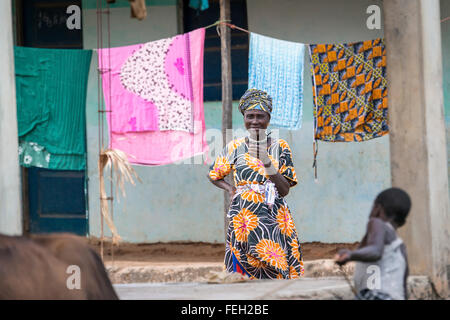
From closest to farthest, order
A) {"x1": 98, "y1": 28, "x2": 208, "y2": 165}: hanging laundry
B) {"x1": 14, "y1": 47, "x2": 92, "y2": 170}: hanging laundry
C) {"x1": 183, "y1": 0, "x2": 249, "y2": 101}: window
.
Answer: {"x1": 98, "y1": 28, "x2": 208, "y2": 165}: hanging laundry
{"x1": 14, "y1": 47, "x2": 92, "y2": 170}: hanging laundry
{"x1": 183, "y1": 0, "x2": 249, "y2": 101}: window

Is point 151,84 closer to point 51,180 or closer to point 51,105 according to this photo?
point 51,105

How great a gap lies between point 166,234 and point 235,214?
3356 mm

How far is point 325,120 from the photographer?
6570 mm

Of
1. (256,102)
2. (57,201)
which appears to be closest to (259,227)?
(256,102)

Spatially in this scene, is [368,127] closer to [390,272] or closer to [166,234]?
[166,234]

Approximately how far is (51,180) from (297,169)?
8.96 feet

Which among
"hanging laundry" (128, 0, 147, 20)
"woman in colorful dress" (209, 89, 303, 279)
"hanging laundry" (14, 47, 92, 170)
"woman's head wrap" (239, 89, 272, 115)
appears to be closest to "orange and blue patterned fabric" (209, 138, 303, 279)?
"woman in colorful dress" (209, 89, 303, 279)

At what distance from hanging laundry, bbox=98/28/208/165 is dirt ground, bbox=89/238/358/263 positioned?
136 centimetres

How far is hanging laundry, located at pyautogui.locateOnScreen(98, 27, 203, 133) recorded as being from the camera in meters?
6.50

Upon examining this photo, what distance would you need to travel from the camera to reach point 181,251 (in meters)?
7.69

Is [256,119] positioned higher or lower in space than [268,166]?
higher

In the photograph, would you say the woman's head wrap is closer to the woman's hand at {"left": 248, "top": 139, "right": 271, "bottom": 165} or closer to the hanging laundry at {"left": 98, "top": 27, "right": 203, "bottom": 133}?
the woman's hand at {"left": 248, "top": 139, "right": 271, "bottom": 165}

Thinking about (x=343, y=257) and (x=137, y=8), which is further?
(x=137, y=8)

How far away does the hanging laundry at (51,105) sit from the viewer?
6.76 m
